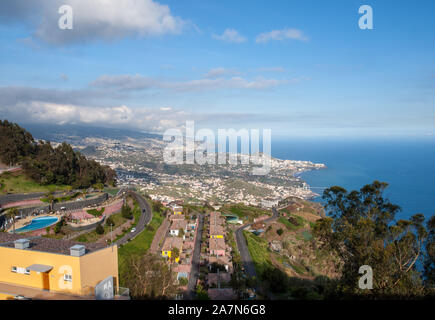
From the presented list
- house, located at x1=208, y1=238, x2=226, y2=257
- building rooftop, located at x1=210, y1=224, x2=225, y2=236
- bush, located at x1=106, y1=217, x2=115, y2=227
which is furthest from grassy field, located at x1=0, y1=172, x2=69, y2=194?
house, located at x1=208, y1=238, x2=226, y2=257

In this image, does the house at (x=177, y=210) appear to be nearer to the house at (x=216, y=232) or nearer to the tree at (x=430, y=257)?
the house at (x=216, y=232)

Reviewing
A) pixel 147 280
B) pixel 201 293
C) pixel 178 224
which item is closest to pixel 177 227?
pixel 178 224

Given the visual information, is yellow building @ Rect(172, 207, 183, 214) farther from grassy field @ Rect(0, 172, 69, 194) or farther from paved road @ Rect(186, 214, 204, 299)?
grassy field @ Rect(0, 172, 69, 194)

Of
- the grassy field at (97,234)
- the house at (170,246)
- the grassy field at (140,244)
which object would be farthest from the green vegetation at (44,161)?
the house at (170,246)

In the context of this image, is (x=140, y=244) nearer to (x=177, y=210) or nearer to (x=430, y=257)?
(x=177, y=210)

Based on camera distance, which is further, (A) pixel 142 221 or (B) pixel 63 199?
(A) pixel 142 221
